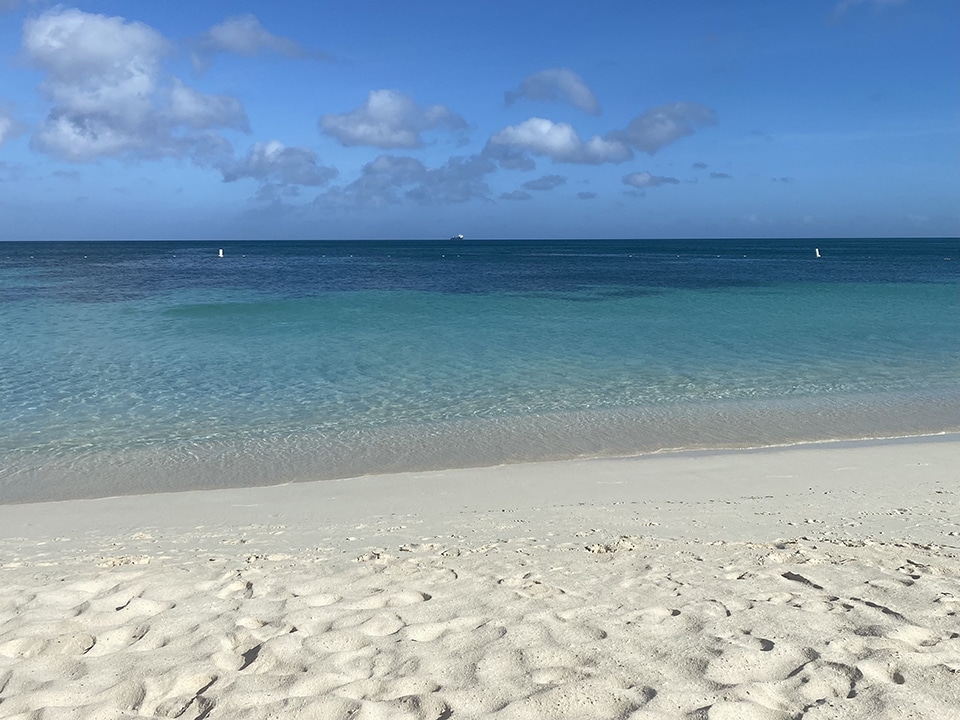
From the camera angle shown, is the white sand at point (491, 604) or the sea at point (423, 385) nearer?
the white sand at point (491, 604)

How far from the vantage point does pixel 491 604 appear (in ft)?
14.3

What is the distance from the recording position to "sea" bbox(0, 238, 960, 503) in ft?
29.3

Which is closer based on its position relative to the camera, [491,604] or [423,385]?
[491,604]

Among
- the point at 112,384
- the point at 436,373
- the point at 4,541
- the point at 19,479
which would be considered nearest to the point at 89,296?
the point at 112,384

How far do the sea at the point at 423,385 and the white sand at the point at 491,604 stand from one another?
1.57 metres

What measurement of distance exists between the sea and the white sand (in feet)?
5.16

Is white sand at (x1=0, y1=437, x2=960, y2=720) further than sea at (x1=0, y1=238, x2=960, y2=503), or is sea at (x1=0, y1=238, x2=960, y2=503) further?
sea at (x1=0, y1=238, x2=960, y2=503)

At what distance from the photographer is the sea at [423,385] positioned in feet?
→ 29.3

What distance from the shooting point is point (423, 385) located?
1255 cm

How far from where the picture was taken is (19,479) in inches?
317

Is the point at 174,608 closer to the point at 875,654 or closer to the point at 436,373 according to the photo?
the point at 875,654

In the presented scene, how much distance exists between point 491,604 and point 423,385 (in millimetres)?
8319

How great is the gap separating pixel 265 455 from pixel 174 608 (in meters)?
4.61

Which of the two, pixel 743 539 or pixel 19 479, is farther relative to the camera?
pixel 19 479
